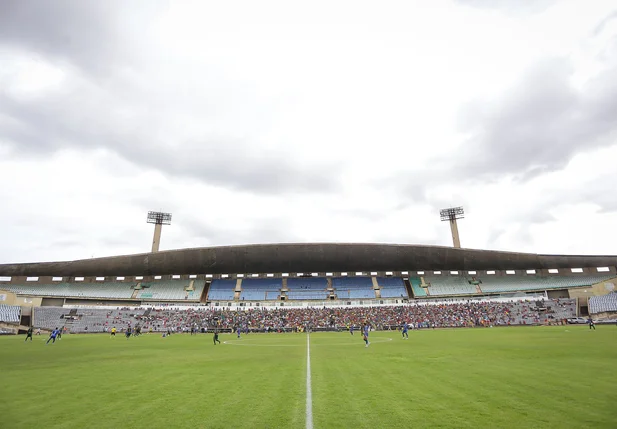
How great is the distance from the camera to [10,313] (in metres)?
59.3

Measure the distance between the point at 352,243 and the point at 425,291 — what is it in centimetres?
2065

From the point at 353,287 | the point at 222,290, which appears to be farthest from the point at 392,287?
the point at 222,290

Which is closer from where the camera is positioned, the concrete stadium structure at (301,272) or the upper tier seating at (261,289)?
the concrete stadium structure at (301,272)

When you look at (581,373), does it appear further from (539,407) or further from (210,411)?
(210,411)

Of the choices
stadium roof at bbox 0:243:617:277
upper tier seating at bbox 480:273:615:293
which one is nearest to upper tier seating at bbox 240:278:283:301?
stadium roof at bbox 0:243:617:277

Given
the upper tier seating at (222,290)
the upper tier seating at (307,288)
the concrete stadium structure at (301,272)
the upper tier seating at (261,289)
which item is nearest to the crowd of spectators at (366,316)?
the concrete stadium structure at (301,272)

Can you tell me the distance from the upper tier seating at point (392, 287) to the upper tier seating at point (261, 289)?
24.8m

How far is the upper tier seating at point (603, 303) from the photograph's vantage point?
53856mm

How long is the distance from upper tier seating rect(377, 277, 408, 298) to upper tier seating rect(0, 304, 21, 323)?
2800 inches

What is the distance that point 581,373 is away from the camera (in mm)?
12039

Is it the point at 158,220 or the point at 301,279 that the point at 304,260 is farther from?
the point at 158,220

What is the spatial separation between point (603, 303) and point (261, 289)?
65.8 meters

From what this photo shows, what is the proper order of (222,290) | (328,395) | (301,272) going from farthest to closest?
(301,272) < (222,290) < (328,395)

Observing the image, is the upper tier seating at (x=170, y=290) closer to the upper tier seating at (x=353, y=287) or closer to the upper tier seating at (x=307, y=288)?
the upper tier seating at (x=307, y=288)
